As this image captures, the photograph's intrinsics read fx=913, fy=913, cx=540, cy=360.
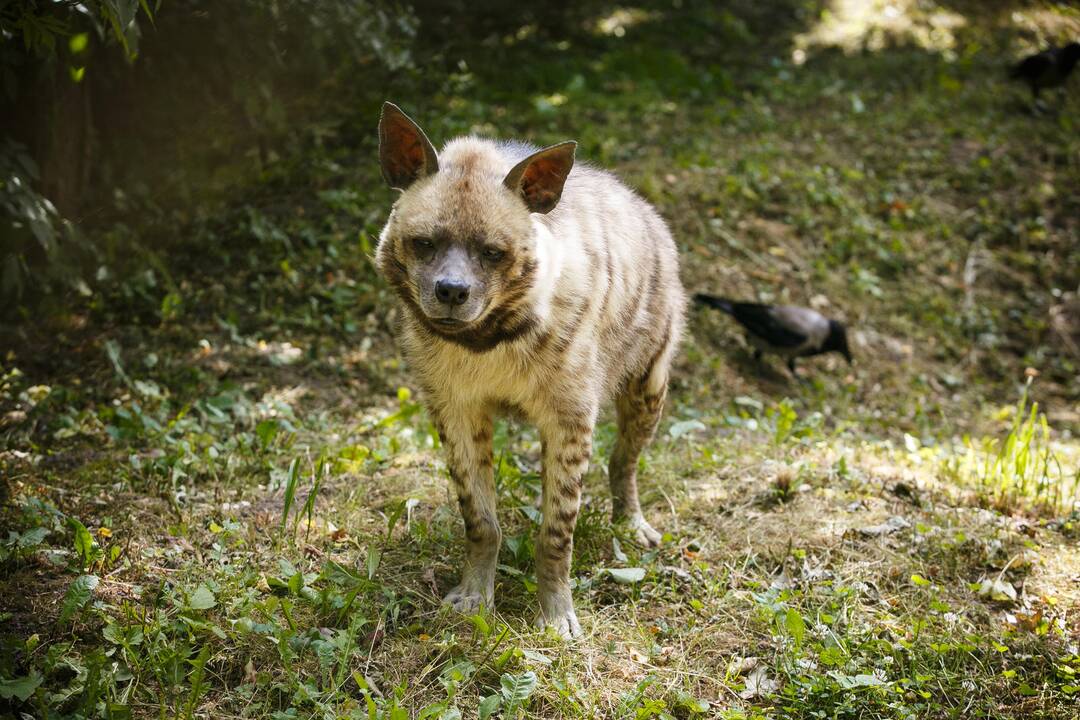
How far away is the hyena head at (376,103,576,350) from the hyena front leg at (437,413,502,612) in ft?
1.44

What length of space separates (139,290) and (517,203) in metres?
3.48

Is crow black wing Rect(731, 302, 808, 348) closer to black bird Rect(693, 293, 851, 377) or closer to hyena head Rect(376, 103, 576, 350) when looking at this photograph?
black bird Rect(693, 293, 851, 377)

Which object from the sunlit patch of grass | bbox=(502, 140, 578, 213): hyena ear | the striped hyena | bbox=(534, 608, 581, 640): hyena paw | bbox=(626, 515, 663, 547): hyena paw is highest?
bbox=(502, 140, 578, 213): hyena ear

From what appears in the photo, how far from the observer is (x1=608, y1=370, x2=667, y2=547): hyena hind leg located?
4469 millimetres

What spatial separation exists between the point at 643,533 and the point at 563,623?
2.70 feet

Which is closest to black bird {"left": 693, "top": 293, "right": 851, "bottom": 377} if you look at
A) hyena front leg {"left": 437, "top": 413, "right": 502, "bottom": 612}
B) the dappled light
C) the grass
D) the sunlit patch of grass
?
the grass

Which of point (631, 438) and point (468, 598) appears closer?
point (468, 598)

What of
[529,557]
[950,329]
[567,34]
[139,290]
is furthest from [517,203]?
[567,34]

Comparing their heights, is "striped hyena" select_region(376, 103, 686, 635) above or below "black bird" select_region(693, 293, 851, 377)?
above

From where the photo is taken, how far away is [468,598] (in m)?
3.72

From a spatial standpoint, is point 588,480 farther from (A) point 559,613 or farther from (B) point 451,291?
(B) point 451,291

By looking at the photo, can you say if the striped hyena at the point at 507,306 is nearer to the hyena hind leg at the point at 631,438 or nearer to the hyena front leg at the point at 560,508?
the hyena front leg at the point at 560,508

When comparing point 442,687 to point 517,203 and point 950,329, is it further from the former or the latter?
point 950,329

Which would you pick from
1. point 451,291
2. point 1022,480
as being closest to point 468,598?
point 451,291
